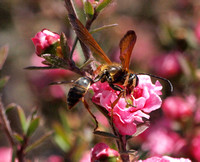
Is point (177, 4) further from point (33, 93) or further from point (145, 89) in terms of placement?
point (145, 89)

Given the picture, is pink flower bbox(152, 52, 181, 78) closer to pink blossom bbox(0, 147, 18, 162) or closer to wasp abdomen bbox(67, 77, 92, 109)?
pink blossom bbox(0, 147, 18, 162)

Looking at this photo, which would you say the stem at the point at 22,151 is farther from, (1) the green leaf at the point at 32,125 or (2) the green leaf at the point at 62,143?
(2) the green leaf at the point at 62,143

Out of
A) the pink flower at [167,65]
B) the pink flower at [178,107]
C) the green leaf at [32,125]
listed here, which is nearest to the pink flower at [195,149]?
the pink flower at [178,107]

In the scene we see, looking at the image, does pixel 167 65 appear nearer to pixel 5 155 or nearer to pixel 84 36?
pixel 5 155

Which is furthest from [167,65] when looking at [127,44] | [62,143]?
[127,44]

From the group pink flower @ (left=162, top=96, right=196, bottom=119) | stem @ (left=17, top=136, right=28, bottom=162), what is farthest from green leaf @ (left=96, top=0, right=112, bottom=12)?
pink flower @ (left=162, top=96, right=196, bottom=119)
